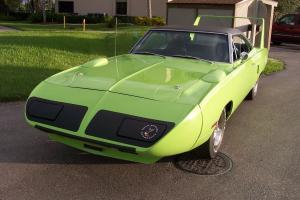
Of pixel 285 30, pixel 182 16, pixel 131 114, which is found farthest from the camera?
pixel 285 30

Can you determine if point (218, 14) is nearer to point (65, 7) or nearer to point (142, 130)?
point (142, 130)

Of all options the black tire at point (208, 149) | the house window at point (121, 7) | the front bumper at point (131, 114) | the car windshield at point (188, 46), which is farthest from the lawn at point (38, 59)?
the house window at point (121, 7)

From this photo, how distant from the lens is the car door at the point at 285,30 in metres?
18.2

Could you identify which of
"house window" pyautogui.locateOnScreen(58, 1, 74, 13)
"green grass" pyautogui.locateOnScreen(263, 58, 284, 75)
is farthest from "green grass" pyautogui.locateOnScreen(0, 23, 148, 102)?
"house window" pyautogui.locateOnScreen(58, 1, 74, 13)

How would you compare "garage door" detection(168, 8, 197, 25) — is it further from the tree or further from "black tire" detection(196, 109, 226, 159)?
the tree

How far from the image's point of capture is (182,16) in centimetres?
1275

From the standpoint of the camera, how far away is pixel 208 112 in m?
3.71

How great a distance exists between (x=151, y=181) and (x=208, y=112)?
89 centimetres

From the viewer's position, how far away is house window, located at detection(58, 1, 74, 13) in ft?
127

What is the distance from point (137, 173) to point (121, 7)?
34.3 m

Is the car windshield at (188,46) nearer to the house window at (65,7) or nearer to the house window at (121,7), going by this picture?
the house window at (121,7)

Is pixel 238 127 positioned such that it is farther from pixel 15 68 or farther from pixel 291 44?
pixel 291 44

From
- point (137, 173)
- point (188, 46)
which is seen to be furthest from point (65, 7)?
point (137, 173)

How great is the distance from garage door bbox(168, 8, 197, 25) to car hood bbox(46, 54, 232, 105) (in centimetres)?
776
